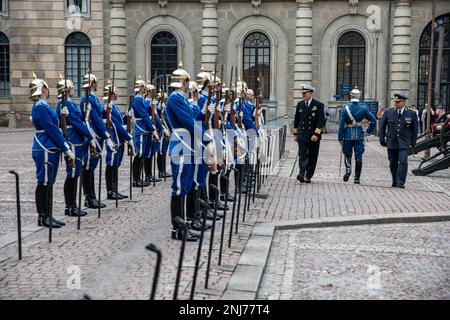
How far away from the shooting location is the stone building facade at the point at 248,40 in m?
31.7

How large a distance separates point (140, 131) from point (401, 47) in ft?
66.9

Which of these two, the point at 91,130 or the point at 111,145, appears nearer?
the point at 91,130

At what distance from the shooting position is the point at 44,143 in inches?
372

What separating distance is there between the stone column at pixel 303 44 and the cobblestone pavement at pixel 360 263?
74.9 ft

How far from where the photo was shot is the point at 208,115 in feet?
30.2

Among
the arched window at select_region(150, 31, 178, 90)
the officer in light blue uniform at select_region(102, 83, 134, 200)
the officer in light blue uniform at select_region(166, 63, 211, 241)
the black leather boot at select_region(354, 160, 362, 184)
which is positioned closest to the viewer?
the officer in light blue uniform at select_region(166, 63, 211, 241)

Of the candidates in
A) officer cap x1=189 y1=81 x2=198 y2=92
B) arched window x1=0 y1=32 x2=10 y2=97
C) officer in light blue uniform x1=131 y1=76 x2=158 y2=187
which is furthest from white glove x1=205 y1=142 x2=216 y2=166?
arched window x1=0 y1=32 x2=10 y2=97

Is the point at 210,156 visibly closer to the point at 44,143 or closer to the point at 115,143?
the point at 44,143

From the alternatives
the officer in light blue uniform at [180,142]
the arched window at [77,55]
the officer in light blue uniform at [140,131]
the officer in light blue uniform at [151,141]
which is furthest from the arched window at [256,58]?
the officer in light blue uniform at [180,142]

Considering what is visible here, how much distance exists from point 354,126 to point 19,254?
898 centimetres

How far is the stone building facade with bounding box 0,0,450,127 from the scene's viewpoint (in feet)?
104

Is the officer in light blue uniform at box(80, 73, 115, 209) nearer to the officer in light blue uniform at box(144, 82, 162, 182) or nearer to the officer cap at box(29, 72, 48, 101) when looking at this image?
the officer cap at box(29, 72, 48, 101)

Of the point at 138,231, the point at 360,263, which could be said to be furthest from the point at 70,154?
the point at 360,263

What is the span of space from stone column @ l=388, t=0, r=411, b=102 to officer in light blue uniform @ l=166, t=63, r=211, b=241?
24.3 meters
